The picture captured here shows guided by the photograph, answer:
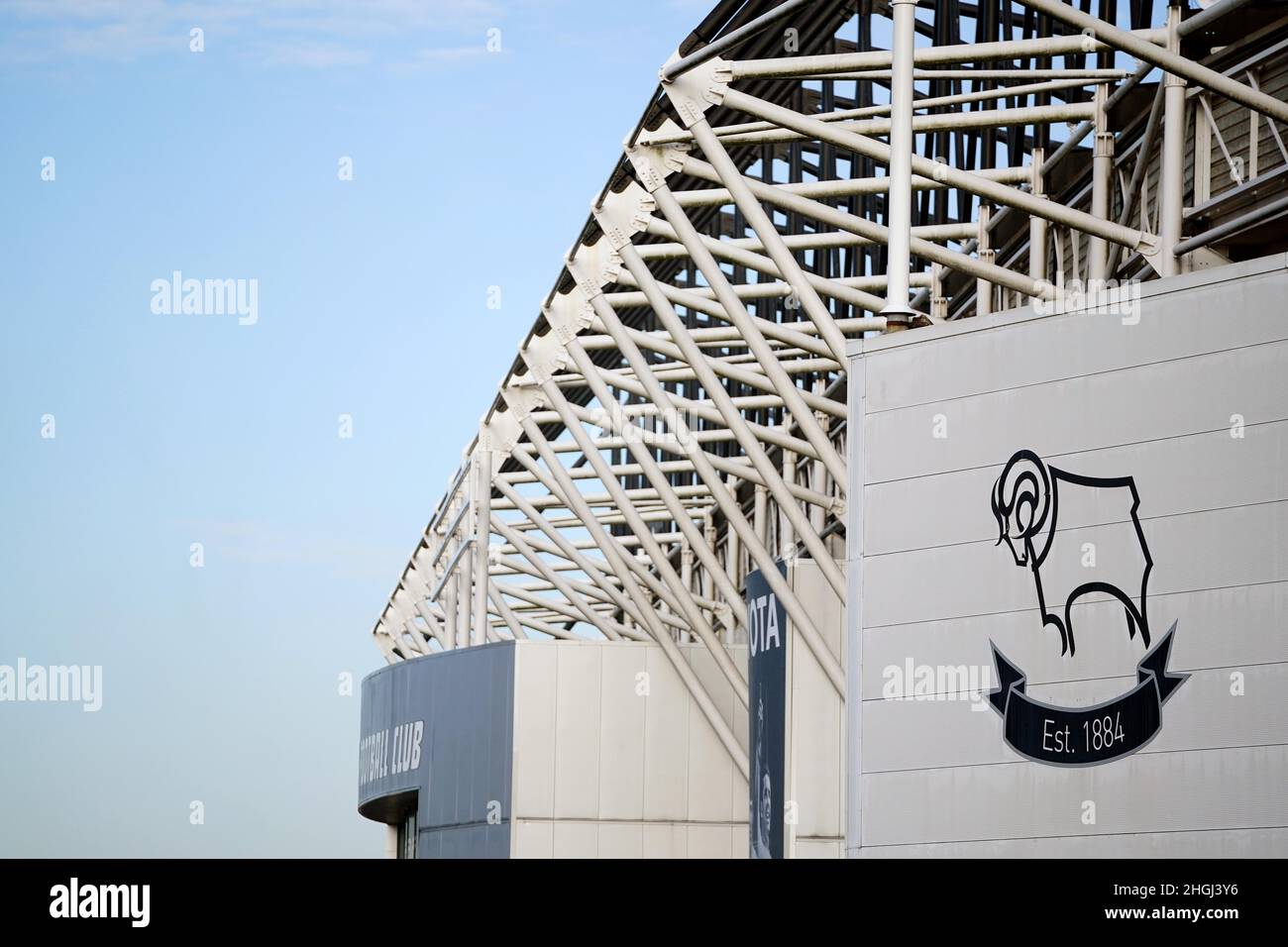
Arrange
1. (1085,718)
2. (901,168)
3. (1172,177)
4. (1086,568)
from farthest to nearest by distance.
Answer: (1172,177), (901,168), (1086,568), (1085,718)

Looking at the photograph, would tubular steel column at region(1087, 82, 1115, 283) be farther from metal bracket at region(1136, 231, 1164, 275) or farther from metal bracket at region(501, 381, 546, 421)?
metal bracket at region(501, 381, 546, 421)

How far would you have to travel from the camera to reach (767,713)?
2277 cm

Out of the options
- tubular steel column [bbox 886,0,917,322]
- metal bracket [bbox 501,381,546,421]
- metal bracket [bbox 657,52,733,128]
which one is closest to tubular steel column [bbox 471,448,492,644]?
metal bracket [bbox 501,381,546,421]

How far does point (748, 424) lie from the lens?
79.5 ft

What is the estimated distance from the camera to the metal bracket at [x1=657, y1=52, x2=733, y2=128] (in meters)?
21.8

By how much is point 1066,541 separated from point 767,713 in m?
9.18

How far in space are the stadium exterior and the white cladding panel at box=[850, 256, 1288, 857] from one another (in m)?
0.02

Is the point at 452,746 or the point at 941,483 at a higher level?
the point at 941,483

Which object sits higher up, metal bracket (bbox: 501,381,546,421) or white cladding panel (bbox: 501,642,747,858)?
metal bracket (bbox: 501,381,546,421)

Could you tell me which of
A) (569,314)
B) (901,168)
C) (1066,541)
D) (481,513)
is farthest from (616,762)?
(1066,541)

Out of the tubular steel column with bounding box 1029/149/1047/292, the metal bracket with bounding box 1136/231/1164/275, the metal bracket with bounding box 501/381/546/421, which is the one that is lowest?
the metal bracket with bounding box 1136/231/1164/275

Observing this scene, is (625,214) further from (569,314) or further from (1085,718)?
(1085,718)

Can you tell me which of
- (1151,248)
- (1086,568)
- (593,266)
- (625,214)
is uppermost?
(625,214)

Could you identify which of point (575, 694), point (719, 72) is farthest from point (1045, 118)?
point (575, 694)
